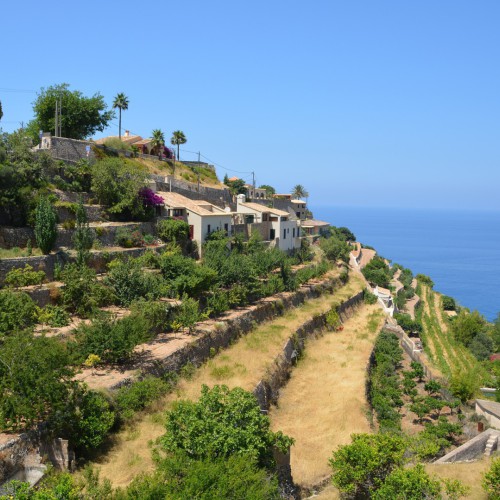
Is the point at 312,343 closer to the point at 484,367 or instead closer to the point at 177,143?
the point at 484,367

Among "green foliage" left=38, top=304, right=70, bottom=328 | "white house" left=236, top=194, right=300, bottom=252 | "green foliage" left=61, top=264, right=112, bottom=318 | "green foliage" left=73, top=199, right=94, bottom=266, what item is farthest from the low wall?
"white house" left=236, top=194, right=300, bottom=252

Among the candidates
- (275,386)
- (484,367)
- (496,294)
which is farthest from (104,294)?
(496,294)

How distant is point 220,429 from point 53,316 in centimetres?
1385

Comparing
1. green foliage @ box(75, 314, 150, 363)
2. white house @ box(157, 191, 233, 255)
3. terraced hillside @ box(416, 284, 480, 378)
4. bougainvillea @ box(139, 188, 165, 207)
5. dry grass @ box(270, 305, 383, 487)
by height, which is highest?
bougainvillea @ box(139, 188, 165, 207)

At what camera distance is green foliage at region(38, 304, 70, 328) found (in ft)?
90.2

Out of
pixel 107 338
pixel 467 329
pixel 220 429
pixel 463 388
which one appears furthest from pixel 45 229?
pixel 467 329

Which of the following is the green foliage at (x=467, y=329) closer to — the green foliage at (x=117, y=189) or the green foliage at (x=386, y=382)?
the green foliage at (x=386, y=382)

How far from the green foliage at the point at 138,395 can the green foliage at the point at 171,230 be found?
1817 centimetres

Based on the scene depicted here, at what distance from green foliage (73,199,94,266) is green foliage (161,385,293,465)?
16289 millimetres

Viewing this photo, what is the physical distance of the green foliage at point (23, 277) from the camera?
28891 mm

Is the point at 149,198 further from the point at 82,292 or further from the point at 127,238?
the point at 82,292

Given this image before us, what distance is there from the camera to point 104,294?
3128cm

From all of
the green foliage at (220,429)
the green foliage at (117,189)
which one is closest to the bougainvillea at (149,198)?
the green foliage at (117,189)

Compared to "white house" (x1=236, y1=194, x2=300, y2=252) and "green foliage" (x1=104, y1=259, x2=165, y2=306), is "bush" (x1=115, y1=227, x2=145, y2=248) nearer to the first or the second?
"green foliage" (x1=104, y1=259, x2=165, y2=306)
